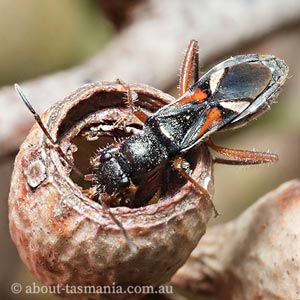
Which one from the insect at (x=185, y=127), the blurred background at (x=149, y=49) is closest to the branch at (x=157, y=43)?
the blurred background at (x=149, y=49)

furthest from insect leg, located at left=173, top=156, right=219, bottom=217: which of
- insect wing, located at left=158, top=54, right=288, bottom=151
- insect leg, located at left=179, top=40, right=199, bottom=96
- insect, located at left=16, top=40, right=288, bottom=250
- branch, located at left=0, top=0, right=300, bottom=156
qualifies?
branch, located at left=0, top=0, right=300, bottom=156

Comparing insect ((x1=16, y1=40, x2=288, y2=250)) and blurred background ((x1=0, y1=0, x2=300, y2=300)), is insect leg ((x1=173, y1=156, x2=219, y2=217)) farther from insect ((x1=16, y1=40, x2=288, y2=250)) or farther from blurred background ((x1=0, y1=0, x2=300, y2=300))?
blurred background ((x1=0, y1=0, x2=300, y2=300))

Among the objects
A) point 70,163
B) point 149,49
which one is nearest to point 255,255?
point 70,163

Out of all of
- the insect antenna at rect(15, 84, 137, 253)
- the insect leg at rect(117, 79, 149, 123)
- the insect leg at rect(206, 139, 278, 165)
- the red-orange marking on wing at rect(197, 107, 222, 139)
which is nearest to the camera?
the insect antenna at rect(15, 84, 137, 253)

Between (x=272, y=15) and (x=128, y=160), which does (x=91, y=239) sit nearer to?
(x=128, y=160)

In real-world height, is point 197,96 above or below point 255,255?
above

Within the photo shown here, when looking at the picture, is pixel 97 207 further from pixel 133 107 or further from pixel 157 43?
pixel 157 43
